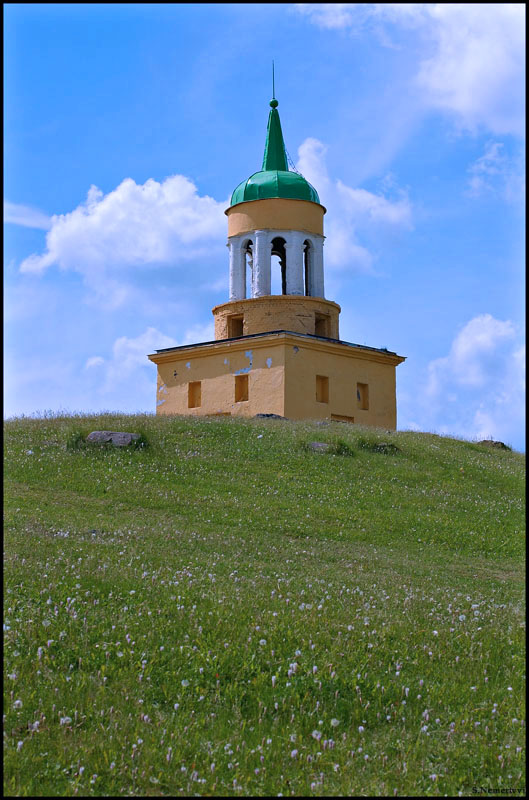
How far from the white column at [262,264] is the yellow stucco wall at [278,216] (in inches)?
17.5

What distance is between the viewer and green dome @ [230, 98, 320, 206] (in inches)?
1354

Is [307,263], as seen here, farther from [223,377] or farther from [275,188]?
[223,377]

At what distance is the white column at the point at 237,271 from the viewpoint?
34219 mm

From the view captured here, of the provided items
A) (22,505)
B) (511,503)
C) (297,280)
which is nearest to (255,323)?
(297,280)

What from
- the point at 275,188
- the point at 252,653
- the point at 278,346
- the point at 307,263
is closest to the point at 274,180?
the point at 275,188

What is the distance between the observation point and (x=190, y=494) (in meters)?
17.4

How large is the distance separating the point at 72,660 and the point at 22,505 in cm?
727

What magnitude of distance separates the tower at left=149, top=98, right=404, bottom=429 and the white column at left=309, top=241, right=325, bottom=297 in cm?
4

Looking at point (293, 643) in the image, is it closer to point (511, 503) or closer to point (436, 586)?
point (436, 586)

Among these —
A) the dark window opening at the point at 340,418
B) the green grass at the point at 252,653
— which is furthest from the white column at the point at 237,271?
the green grass at the point at 252,653

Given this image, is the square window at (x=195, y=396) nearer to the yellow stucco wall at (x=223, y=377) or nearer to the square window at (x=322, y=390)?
the yellow stucco wall at (x=223, y=377)

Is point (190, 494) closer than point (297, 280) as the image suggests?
Yes

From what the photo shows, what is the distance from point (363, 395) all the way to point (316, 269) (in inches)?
204

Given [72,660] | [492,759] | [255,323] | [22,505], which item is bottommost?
[492,759]
